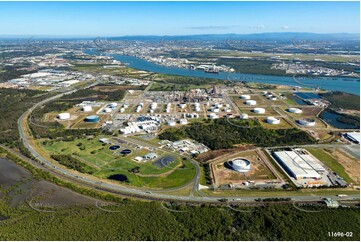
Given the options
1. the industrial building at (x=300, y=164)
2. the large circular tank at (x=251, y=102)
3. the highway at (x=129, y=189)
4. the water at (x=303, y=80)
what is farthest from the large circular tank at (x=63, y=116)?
the water at (x=303, y=80)

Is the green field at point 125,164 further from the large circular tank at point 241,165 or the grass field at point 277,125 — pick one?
the grass field at point 277,125

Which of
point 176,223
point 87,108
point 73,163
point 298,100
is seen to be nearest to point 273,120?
point 298,100

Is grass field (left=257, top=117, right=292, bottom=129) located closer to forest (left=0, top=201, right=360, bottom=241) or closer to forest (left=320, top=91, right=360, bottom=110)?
forest (left=320, top=91, right=360, bottom=110)

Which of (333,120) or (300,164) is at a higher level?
(300,164)

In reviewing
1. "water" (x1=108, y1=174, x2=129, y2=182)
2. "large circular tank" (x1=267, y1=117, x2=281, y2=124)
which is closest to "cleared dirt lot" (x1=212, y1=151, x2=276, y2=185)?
"water" (x1=108, y1=174, x2=129, y2=182)

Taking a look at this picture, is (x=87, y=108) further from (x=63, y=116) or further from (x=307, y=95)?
(x=307, y=95)
